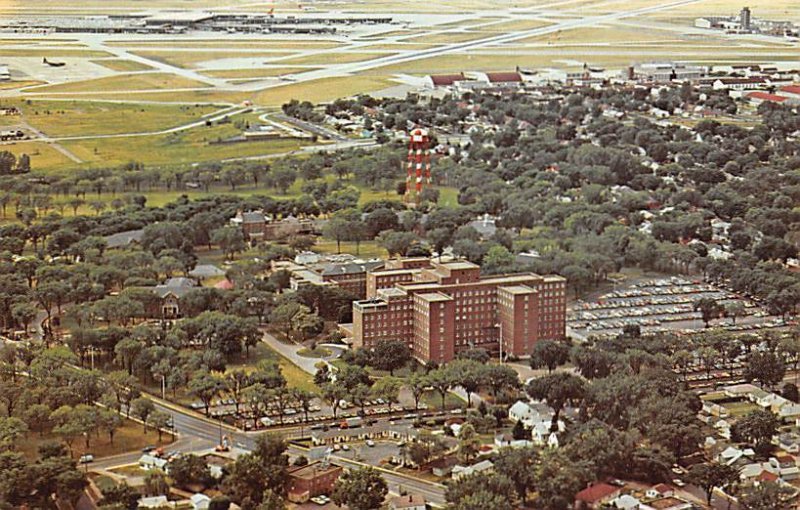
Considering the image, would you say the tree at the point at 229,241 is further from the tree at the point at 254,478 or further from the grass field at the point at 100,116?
the tree at the point at 254,478

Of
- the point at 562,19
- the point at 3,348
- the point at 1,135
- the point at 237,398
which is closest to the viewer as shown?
the point at 237,398

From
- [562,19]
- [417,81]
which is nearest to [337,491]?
[417,81]

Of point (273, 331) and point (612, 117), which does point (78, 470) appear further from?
point (612, 117)

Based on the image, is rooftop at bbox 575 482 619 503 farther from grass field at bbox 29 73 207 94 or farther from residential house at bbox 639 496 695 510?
grass field at bbox 29 73 207 94

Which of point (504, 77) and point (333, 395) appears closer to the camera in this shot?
point (333, 395)

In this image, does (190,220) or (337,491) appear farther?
(190,220)

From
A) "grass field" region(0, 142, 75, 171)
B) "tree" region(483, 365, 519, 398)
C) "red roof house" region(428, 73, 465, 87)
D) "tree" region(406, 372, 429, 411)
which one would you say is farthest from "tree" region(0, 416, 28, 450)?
"red roof house" region(428, 73, 465, 87)

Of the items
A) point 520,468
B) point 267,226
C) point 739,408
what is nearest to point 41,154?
point 267,226

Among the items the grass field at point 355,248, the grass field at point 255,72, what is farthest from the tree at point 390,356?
the grass field at point 255,72

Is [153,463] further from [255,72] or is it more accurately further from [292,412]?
[255,72]
